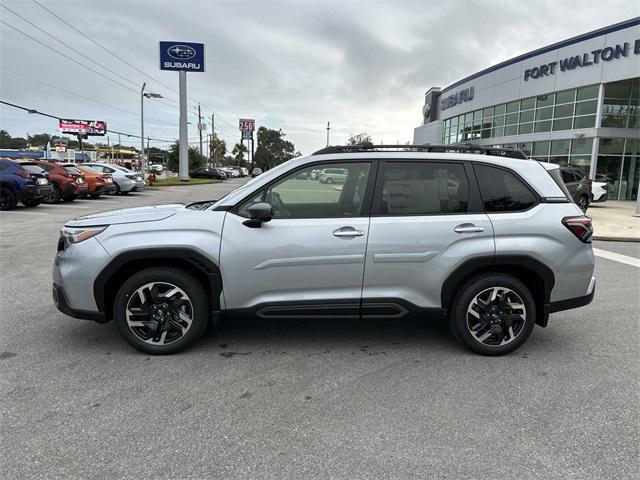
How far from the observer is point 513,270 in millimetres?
3939

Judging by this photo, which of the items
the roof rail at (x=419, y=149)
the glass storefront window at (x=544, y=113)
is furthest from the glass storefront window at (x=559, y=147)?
the roof rail at (x=419, y=149)

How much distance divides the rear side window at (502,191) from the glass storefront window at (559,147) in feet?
80.4

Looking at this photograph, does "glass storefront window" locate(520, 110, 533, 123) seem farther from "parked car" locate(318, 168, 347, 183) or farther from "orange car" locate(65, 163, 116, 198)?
"parked car" locate(318, 168, 347, 183)

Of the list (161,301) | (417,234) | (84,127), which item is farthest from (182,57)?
(84,127)

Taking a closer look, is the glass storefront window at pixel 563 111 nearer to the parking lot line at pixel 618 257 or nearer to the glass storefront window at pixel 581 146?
the glass storefront window at pixel 581 146

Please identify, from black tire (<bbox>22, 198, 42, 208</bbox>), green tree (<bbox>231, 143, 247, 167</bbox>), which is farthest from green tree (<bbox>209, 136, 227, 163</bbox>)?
black tire (<bbox>22, 198, 42, 208</bbox>)

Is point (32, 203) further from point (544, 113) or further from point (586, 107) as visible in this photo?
point (544, 113)

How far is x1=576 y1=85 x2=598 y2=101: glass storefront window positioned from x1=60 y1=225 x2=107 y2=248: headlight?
86.9 feet

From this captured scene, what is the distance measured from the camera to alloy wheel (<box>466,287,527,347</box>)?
12.6 ft

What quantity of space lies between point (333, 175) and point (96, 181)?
17758 millimetres

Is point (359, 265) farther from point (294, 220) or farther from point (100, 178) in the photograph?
point (100, 178)

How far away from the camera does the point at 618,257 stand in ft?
28.7

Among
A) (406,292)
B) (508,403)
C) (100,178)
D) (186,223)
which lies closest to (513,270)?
(406,292)

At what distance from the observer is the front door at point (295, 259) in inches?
142
